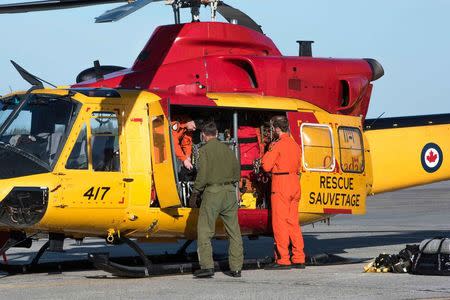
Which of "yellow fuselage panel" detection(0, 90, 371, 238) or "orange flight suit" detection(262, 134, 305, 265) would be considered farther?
"orange flight suit" detection(262, 134, 305, 265)

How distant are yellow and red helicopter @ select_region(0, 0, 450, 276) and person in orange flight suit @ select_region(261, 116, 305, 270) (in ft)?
1.21

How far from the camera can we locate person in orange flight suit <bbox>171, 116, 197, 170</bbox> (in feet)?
43.0

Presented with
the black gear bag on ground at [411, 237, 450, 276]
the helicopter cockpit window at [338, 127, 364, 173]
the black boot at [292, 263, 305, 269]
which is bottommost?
the black boot at [292, 263, 305, 269]

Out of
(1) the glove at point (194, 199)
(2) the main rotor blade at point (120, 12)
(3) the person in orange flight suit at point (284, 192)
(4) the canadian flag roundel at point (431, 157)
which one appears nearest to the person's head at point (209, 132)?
A: (1) the glove at point (194, 199)

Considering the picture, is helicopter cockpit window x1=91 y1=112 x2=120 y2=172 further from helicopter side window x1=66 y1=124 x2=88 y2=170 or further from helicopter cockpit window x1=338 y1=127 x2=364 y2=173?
helicopter cockpit window x1=338 y1=127 x2=364 y2=173

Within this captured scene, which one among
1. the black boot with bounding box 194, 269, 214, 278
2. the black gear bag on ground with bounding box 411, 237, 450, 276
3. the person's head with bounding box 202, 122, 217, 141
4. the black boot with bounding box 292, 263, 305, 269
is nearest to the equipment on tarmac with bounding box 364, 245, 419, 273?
the black gear bag on ground with bounding box 411, 237, 450, 276

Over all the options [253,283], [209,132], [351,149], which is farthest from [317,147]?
[253,283]

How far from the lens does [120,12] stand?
37.1 feet

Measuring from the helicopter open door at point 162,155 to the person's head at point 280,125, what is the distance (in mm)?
1478

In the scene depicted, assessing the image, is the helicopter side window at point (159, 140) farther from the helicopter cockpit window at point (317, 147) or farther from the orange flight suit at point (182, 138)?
the helicopter cockpit window at point (317, 147)

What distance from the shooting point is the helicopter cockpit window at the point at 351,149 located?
14.2m

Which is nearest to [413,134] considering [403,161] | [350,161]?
[403,161]

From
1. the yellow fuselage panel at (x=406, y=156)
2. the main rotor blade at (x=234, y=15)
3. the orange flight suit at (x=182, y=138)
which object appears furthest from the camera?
the yellow fuselage panel at (x=406, y=156)

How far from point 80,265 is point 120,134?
7.03 ft
